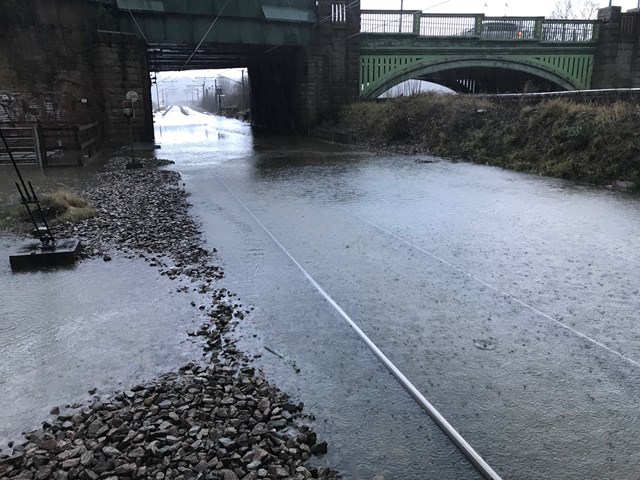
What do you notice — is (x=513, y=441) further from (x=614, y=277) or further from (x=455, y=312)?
(x=614, y=277)

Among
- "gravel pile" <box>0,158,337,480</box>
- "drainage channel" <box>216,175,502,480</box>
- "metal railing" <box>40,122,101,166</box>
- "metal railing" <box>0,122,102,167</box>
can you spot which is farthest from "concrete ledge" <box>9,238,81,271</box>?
"metal railing" <box>40,122,101,166</box>

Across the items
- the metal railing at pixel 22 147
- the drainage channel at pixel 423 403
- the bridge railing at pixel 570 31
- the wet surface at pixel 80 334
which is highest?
the bridge railing at pixel 570 31

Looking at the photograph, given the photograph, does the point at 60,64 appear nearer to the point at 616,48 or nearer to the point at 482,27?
the point at 482,27

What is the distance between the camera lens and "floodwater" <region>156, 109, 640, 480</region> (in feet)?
10.8

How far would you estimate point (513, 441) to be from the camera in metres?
3.29

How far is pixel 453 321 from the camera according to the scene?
5.07m

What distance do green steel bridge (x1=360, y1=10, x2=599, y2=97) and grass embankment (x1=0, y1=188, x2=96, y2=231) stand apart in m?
25.1

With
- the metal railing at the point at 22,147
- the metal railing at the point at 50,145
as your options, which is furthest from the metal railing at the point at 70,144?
the metal railing at the point at 22,147

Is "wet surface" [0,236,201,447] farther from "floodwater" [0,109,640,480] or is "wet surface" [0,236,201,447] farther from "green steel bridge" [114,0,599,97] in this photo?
"green steel bridge" [114,0,599,97]

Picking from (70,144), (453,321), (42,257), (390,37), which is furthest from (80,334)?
(390,37)

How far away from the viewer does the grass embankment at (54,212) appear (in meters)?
9.09

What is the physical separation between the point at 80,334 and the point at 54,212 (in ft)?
17.7

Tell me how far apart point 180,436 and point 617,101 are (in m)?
15.6

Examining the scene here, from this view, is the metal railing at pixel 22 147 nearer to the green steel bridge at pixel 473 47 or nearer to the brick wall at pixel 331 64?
the brick wall at pixel 331 64
